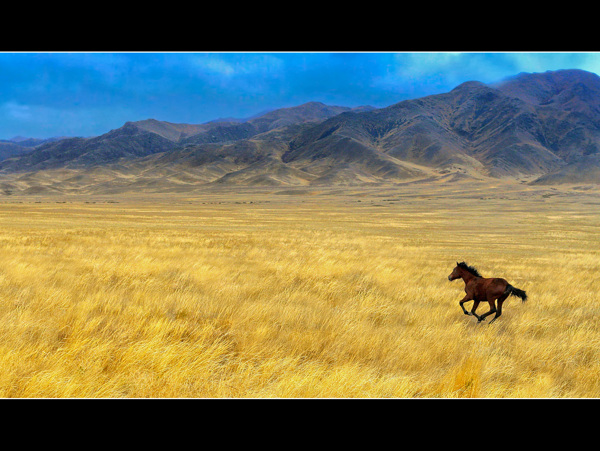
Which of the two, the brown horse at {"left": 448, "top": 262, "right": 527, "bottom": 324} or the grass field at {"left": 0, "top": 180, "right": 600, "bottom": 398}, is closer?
the grass field at {"left": 0, "top": 180, "right": 600, "bottom": 398}

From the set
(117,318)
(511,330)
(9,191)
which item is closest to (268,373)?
(117,318)

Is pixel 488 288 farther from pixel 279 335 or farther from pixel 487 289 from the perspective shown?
pixel 279 335

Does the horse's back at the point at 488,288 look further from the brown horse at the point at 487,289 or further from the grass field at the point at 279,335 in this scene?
the grass field at the point at 279,335

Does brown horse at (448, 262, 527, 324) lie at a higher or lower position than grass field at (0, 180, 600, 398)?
higher

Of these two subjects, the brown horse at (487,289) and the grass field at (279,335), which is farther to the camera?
the brown horse at (487,289)

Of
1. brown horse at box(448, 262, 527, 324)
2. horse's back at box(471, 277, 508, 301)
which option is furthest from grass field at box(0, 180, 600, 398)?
horse's back at box(471, 277, 508, 301)

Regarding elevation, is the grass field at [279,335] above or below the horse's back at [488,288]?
below

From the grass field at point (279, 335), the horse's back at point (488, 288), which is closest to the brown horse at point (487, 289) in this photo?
the horse's back at point (488, 288)

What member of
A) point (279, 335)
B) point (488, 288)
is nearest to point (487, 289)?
point (488, 288)

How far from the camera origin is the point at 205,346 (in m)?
6.19

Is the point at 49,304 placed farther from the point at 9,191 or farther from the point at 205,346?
the point at 9,191

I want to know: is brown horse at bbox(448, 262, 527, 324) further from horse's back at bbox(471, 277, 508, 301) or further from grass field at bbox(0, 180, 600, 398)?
grass field at bbox(0, 180, 600, 398)

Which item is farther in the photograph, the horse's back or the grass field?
the horse's back
